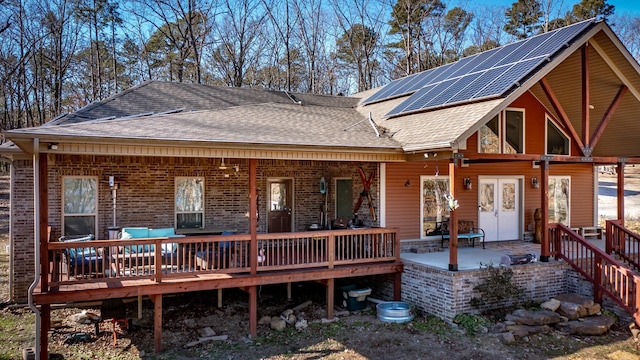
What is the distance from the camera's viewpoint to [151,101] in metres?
13.2

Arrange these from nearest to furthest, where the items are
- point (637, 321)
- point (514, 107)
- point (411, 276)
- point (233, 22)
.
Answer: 1. point (637, 321)
2. point (411, 276)
3. point (514, 107)
4. point (233, 22)

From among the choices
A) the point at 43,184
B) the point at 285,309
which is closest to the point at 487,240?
the point at 285,309

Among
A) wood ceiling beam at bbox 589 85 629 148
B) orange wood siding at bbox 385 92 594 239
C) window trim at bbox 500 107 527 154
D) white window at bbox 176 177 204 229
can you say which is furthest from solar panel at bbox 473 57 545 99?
white window at bbox 176 177 204 229

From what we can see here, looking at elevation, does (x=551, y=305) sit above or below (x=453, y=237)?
below

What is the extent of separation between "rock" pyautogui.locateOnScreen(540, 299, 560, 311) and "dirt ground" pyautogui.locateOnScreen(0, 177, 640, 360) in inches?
30.0

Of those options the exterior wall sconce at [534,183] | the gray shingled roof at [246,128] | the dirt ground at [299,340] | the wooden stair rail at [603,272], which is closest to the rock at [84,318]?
the dirt ground at [299,340]

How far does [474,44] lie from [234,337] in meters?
27.7

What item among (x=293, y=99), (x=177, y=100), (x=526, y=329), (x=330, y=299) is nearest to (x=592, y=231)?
(x=526, y=329)

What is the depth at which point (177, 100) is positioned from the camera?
13.6 metres

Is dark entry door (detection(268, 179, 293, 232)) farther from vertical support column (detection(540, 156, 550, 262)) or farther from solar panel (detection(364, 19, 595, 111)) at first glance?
vertical support column (detection(540, 156, 550, 262))

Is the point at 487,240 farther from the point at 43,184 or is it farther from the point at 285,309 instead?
the point at 43,184

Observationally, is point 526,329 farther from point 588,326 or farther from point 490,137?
point 490,137

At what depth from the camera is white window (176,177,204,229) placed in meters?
11.6

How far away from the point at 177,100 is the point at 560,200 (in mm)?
11612
